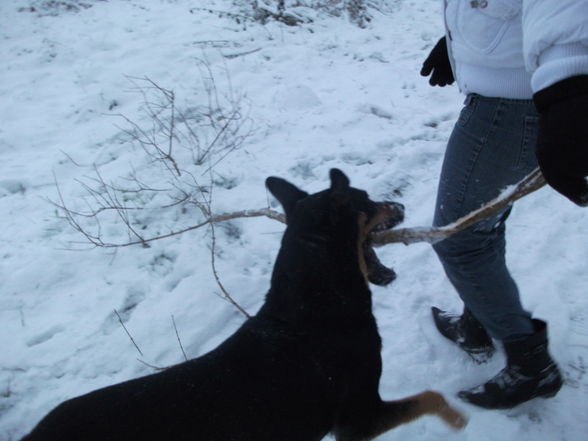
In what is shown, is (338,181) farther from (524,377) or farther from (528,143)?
(524,377)

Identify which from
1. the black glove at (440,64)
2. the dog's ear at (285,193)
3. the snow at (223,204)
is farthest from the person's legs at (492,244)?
the dog's ear at (285,193)

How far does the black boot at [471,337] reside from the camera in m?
2.45

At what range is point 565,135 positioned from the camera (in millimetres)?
1151

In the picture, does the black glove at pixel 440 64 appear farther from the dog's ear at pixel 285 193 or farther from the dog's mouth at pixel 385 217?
the dog's ear at pixel 285 193

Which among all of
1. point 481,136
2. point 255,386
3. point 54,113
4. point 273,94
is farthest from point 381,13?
point 255,386

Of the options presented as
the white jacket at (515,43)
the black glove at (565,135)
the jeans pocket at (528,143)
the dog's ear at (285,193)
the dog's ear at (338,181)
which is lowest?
the dog's ear at (285,193)

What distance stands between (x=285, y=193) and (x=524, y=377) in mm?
1574

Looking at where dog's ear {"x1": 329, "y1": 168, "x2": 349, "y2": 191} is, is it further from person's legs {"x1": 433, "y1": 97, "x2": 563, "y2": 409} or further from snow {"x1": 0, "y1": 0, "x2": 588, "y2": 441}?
snow {"x1": 0, "y1": 0, "x2": 588, "y2": 441}

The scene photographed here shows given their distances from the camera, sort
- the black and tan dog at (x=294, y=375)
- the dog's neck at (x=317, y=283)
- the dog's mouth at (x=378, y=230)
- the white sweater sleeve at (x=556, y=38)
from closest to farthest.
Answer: the white sweater sleeve at (x=556, y=38)
the black and tan dog at (x=294, y=375)
the dog's neck at (x=317, y=283)
the dog's mouth at (x=378, y=230)

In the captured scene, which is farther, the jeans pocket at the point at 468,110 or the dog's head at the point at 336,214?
the dog's head at the point at 336,214

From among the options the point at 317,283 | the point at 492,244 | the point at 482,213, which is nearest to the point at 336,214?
the point at 317,283

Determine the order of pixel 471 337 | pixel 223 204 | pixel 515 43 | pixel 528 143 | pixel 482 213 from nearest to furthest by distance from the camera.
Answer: pixel 515 43 < pixel 528 143 < pixel 482 213 < pixel 471 337 < pixel 223 204

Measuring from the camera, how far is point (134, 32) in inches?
261

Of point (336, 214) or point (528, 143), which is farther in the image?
point (336, 214)
